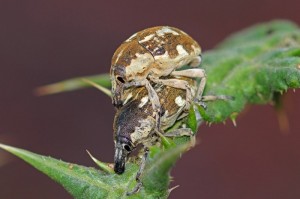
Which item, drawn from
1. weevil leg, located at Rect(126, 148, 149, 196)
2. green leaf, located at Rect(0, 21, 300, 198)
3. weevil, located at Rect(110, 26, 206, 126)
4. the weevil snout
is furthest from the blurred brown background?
weevil leg, located at Rect(126, 148, 149, 196)

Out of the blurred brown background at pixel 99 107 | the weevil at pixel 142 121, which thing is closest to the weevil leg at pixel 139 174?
the weevil at pixel 142 121

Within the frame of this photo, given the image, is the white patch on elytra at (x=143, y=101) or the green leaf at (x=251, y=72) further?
the green leaf at (x=251, y=72)

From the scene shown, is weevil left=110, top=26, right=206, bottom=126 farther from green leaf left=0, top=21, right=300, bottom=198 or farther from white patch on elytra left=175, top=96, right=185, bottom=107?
green leaf left=0, top=21, right=300, bottom=198

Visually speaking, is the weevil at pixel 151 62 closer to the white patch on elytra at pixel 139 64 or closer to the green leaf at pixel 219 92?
the white patch on elytra at pixel 139 64

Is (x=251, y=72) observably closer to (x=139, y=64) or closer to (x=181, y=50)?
(x=181, y=50)

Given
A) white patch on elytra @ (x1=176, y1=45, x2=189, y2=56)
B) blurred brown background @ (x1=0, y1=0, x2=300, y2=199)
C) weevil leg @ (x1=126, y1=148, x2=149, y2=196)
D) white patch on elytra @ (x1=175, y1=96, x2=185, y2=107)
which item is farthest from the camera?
blurred brown background @ (x1=0, y1=0, x2=300, y2=199)

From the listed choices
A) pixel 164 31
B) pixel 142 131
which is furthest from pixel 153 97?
pixel 164 31
